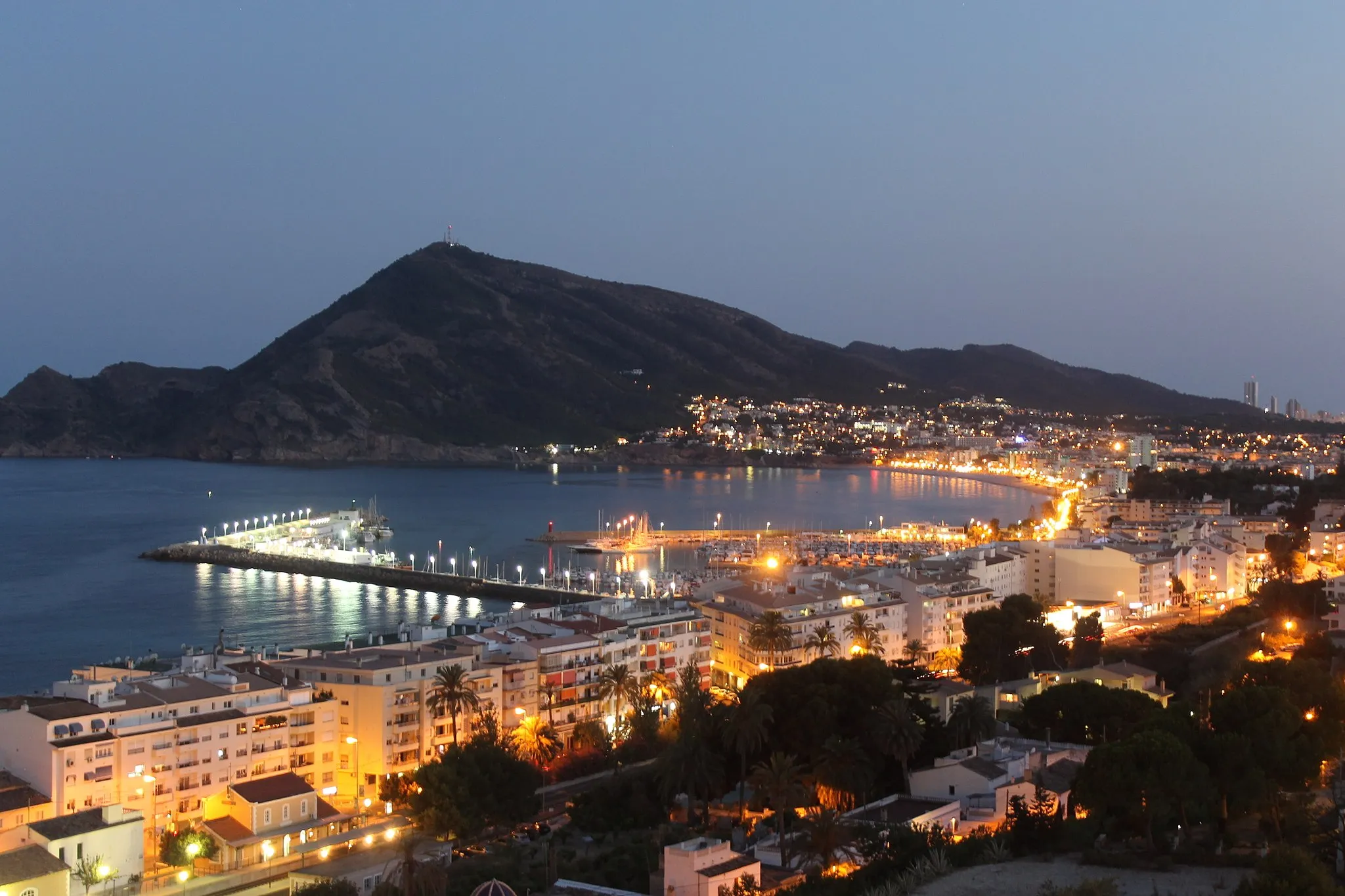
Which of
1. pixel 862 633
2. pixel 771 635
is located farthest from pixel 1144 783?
pixel 862 633

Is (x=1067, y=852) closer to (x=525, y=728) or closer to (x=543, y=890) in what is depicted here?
(x=543, y=890)

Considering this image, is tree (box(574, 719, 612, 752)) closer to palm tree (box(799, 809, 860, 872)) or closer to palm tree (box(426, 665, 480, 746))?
palm tree (box(426, 665, 480, 746))

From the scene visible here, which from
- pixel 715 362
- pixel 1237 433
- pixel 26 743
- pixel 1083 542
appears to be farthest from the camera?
pixel 715 362

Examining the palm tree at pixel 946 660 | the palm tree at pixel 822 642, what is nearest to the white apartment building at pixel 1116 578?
the palm tree at pixel 946 660

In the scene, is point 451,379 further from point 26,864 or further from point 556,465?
point 26,864

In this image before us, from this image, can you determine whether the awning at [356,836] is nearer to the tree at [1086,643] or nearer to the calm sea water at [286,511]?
the tree at [1086,643]

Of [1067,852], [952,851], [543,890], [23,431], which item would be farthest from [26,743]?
[23,431]
